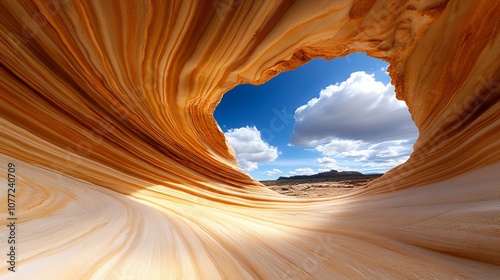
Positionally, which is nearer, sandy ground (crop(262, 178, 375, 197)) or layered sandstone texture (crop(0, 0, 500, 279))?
layered sandstone texture (crop(0, 0, 500, 279))

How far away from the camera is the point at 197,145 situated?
11.3 ft

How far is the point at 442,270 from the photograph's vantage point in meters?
0.66

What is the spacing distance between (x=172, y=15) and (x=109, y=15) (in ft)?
1.63

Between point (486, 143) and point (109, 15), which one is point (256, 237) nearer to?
point (486, 143)

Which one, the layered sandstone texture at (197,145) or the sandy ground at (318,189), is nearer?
the layered sandstone texture at (197,145)

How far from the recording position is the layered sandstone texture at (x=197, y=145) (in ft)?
2.54

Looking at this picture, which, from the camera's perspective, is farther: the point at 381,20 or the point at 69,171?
the point at 381,20

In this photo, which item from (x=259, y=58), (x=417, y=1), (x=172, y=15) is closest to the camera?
(x=172, y=15)

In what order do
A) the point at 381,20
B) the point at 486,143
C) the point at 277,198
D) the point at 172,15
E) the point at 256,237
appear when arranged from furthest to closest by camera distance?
the point at 277,198 → the point at 381,20 → the point at 172,15 → the point at 486,143 → the point at 256,237

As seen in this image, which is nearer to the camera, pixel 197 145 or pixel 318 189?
pixel 197 145

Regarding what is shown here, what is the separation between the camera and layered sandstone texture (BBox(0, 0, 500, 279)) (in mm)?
773

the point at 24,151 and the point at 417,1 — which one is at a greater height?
the point at 417,1

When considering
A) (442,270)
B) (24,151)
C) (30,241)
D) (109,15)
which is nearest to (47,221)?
(30,241)

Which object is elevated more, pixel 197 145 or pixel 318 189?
pixel 197 145
